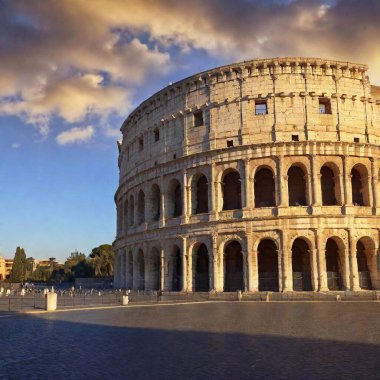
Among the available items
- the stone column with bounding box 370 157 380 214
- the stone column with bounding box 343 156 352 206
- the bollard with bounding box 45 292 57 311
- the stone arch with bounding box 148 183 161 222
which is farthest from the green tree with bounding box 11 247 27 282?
the stone column with bounding box 370 157 380 214

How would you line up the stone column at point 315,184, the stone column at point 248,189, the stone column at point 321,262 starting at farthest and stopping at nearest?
the stone column at point 248,189, the stone column at point 315,184, the stone column at point 321,262

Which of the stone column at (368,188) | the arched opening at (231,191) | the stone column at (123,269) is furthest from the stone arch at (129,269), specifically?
the stone column at (368,188)

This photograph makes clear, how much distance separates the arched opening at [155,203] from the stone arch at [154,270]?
287 centimetres

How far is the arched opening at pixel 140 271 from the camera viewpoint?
4025cm

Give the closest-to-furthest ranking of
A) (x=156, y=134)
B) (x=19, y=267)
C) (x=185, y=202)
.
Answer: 1. (x=185, y=202)
2. (x=156, y=134)
3. (x=19, y=267)

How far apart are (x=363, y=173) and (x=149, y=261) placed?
62.0 ft

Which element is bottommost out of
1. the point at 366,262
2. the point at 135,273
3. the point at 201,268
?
the point at 135,273

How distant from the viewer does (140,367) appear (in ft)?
27.9

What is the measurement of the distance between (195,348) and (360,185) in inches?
1069

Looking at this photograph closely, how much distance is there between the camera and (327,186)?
1329 inches

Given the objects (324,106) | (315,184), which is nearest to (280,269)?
(315,184)

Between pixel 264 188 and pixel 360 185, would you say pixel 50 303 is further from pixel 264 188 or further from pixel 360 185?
pixel 360 185

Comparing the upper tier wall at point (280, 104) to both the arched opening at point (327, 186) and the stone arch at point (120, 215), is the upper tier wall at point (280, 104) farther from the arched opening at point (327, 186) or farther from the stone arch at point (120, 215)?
the stone arch at point (120, 215)

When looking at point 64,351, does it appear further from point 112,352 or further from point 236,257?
point 236,257
